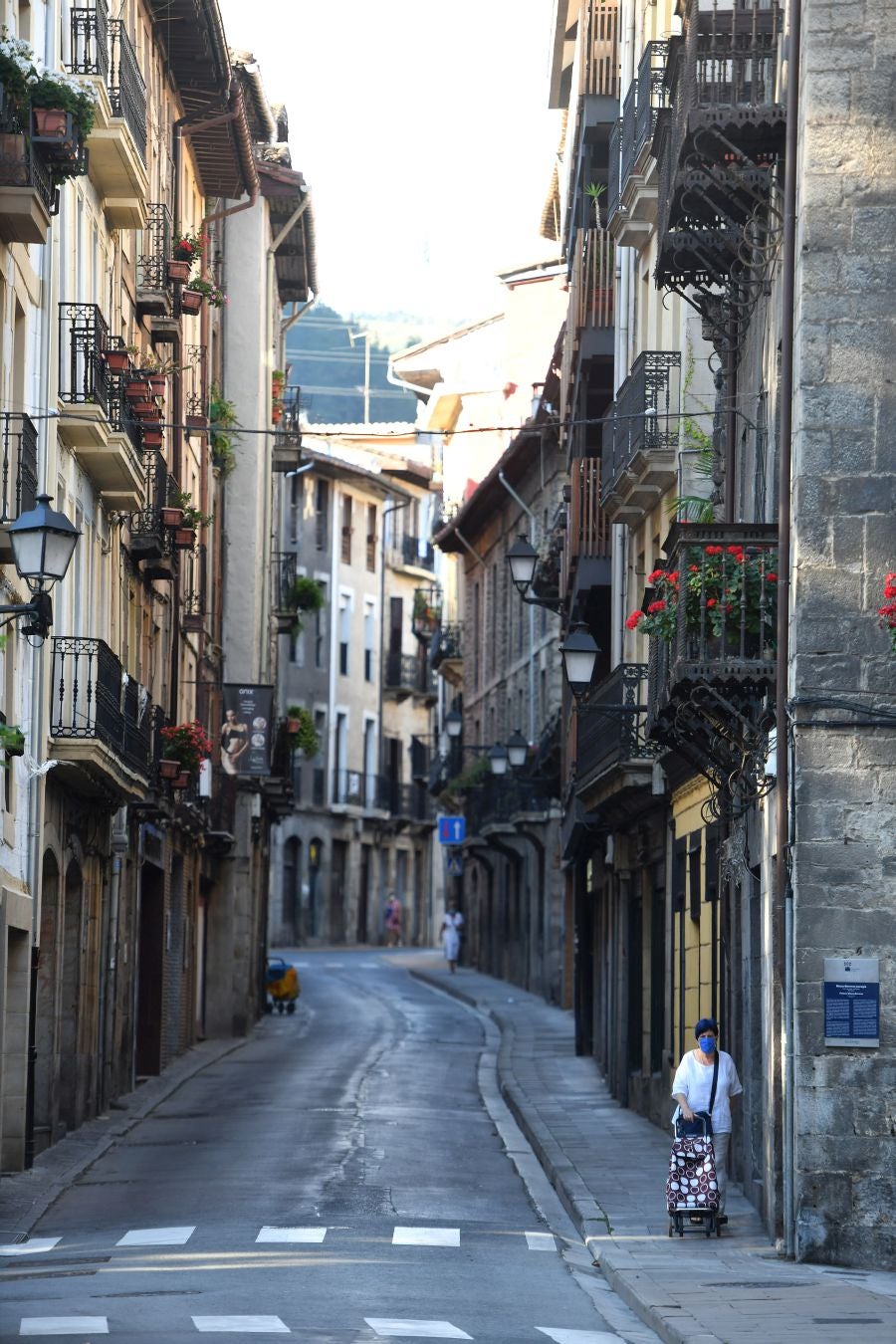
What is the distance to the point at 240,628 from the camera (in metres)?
47.7

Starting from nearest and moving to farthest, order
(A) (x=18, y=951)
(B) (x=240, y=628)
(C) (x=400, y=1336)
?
(C) (x=400, y=1336) → (A) (x=18, y=951) → (B) (x=240, y=628)

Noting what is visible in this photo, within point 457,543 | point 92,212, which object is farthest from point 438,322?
point 92,212

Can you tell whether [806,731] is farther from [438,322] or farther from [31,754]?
[438,322]

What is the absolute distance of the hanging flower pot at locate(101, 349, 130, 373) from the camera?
25516 millimetres

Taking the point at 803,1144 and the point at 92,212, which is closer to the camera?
the point at 803,1144

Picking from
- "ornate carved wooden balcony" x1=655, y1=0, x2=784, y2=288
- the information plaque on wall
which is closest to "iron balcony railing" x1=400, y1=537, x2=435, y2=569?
"ornate carved wooden balcony" x1=655, y1=0, x2=784, y2=288

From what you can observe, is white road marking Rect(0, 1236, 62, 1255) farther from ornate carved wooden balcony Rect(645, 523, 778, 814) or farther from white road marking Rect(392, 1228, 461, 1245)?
ornate carved wooden balcony Rect(645, 523, 778, 814)

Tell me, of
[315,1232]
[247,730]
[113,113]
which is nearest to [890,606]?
[315,1232]

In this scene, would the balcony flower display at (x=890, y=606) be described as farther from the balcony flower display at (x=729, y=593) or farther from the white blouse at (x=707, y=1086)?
the white blouse at (x=707, y=1086)

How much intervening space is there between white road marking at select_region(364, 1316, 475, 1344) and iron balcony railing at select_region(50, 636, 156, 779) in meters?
12.5

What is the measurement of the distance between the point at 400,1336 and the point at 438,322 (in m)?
113

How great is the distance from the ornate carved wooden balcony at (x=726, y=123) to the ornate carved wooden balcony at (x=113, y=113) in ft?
22.8

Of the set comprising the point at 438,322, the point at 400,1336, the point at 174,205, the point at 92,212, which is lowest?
the point at 400,1336

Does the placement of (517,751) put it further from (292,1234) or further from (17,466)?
(292,1234)
